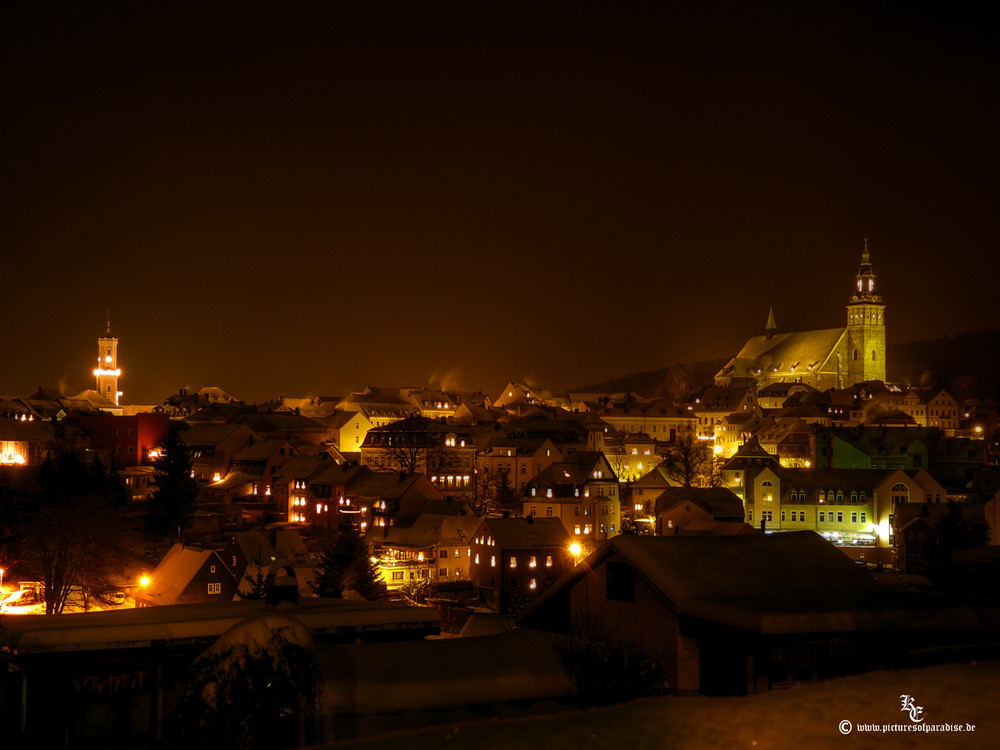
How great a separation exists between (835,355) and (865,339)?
5.07 m

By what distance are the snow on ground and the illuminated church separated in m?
113

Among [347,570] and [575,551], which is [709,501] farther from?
[347,570]

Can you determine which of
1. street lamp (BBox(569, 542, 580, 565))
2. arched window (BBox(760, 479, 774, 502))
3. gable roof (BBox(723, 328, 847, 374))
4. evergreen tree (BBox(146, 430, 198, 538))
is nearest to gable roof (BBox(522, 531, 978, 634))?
street lamp (BBox(569, 542, 580, 565))

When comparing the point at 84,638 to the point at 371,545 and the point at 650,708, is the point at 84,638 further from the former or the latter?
the point at 371,545

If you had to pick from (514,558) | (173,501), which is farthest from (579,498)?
(173,501)

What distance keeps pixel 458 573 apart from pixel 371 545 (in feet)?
14.9

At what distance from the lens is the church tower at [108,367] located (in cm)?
11725

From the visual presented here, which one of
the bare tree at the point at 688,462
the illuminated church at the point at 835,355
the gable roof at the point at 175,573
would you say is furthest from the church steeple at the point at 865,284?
the gable roof at the point at 175,573

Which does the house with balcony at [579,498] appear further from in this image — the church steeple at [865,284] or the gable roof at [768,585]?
the church steeple at [865,284]

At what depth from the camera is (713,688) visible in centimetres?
1108

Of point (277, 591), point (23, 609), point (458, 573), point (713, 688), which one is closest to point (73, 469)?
point (23, 609)

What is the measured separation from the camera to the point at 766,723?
9.52 metres

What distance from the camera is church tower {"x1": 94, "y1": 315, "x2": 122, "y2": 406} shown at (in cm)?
11725

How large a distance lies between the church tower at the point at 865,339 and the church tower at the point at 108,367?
96.5 metres
